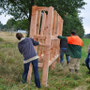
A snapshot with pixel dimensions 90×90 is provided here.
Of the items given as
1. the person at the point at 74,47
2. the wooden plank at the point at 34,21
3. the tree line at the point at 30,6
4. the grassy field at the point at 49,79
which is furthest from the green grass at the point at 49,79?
the tree line at the point at 30,6

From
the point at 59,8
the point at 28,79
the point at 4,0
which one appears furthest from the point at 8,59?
the point at 4,0

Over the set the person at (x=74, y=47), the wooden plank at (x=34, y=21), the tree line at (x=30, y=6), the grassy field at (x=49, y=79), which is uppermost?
the tree line at (x=30, y=6)

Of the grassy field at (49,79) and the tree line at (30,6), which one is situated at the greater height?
the tree line at (30,6)

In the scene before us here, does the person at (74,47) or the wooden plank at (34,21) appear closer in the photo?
the wooden plank at (34,21)

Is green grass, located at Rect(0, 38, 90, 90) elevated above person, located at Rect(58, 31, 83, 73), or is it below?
below

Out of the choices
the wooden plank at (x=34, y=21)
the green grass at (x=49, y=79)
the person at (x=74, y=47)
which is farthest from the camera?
the person at (x=74, y=47)

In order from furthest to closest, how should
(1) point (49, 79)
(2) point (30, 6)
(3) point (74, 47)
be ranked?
(2) point (30, 6) → (3) point (74, 47) → (1) point (49, 79)

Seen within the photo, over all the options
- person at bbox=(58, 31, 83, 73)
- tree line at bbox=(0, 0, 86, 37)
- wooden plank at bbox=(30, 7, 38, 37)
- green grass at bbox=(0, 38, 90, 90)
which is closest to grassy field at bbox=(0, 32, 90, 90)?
green grass at bbox=(0, 38, 90, 90)

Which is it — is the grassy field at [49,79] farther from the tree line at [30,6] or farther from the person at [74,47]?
the tree line at [30,6]

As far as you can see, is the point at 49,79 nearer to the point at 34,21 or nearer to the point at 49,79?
the point at 49,79

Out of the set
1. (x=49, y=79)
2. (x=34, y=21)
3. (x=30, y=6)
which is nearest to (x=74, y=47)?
(x=49, y=79)

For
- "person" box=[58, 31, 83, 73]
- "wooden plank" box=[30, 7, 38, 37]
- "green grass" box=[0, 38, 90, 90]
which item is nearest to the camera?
"green grass" box=[0, 38, 90, 90]

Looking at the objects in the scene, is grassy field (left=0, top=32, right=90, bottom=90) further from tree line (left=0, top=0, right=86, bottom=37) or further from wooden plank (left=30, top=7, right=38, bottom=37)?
tree line (left=0, top=0, right=86, bottom=37)

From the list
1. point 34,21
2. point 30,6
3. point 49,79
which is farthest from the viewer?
point 30,6
